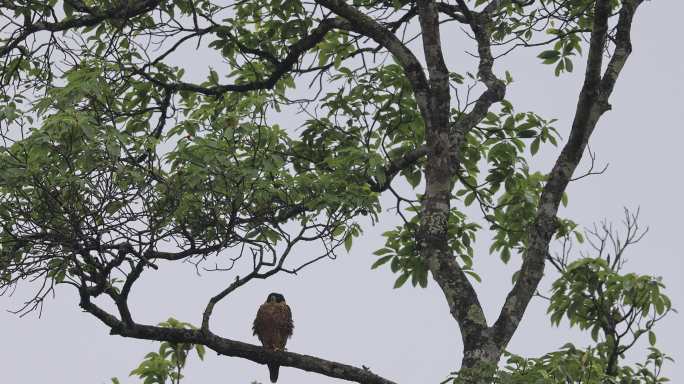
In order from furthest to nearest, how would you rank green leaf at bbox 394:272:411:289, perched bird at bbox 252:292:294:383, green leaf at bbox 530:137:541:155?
perched bird at bbox 252:292:294:383 < green leaf at bbox 530:137:541:155 < green leaf at bbox 394:272:411:289

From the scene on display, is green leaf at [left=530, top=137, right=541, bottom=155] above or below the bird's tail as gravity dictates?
above

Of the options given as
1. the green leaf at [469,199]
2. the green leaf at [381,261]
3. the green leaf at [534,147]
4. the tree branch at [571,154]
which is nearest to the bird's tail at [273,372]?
the green leaf at [381,261]

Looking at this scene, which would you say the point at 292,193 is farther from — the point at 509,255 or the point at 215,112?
the point at 509,255

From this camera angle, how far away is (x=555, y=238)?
10.9 m

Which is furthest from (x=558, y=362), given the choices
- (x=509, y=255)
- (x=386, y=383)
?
(x=509, y=255)

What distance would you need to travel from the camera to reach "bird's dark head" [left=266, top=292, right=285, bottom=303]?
12.4m

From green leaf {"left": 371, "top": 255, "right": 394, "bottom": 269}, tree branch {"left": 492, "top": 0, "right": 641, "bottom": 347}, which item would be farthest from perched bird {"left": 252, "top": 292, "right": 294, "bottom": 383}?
tree branch {"left": 492, "top": 0, "right": 641, "bottom": 347}

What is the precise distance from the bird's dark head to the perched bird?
186 mm

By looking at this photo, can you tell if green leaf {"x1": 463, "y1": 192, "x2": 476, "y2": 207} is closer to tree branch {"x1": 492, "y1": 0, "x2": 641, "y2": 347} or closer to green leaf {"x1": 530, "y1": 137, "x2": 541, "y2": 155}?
green leaf {"x1": 530, "y1": 137, "x2": 541, "y2": 155}

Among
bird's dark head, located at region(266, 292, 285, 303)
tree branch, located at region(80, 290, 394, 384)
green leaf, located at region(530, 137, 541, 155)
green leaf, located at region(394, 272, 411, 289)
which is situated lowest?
tree branch, located at region(80, 290, 394, 384)

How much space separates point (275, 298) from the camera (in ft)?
40.9

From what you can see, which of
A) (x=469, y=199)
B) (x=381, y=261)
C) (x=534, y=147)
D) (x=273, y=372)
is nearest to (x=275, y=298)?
(x=273, y=372)

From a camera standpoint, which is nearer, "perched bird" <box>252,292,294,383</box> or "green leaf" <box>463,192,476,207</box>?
"green leaf" <box>463,192,476,207</box>

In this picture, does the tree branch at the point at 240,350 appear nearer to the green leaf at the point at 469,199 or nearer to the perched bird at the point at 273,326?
the perched bird at the point at 273,326
